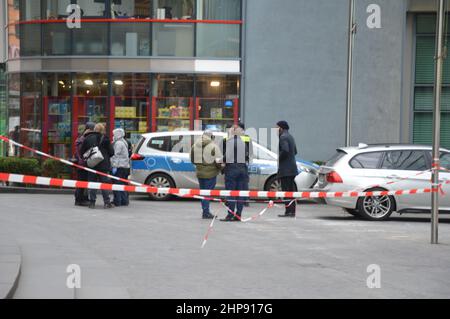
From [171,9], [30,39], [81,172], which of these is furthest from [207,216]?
[30,39]

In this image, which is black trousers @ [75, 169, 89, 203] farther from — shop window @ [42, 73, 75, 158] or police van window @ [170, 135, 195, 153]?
shop window @ [42, 73, 75, 158]

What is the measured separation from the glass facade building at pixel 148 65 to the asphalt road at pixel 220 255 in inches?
302

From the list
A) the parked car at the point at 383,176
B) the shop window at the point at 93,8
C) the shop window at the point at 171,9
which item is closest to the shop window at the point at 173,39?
the shop window at the point at 171,9

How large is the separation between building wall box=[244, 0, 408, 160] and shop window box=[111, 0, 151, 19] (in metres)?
3.01

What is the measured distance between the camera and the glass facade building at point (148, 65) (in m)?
24.9

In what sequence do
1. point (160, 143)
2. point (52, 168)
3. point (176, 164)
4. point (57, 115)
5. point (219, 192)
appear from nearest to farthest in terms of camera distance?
point (219, 192), point (176, 164), point (160, 143), point (52, 168), point (57, 115)

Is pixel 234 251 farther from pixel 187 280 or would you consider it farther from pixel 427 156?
pixel 427 156

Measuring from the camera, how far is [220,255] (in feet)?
37.3

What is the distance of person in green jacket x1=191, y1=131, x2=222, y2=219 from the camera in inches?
625

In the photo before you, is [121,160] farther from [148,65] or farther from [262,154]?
[148,65]

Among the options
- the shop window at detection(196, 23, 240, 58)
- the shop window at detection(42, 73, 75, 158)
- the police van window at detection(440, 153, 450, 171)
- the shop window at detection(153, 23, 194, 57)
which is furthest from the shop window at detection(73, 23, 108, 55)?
the police van window at detection(440, 153, 450, 171)

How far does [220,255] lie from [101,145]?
7342 millimetres

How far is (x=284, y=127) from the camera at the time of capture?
17.1m
